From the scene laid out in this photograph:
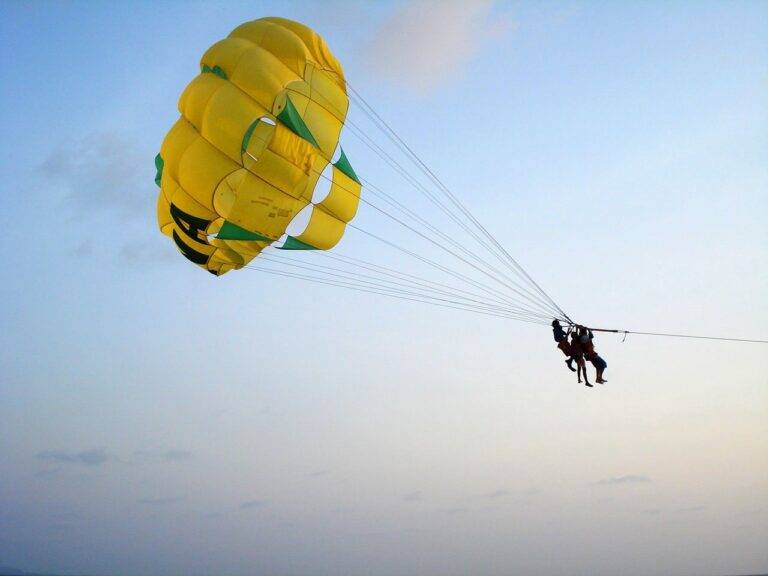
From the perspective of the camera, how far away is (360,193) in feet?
53.2

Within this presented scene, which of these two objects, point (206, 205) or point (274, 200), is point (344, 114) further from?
point (206, 205)

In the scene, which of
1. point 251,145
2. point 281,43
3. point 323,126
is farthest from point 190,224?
point 281,43

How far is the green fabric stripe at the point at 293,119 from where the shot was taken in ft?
44.9

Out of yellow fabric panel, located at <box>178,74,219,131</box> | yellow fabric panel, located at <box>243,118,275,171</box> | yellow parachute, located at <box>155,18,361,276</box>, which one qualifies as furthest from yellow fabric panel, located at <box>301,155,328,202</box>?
yellow fabric panel, located at <box>178,74,219,131</box>

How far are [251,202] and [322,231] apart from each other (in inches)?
78.2

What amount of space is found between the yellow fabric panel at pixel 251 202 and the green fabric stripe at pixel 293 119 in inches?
45.4

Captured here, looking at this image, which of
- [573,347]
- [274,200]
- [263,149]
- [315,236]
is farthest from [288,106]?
[573,347]

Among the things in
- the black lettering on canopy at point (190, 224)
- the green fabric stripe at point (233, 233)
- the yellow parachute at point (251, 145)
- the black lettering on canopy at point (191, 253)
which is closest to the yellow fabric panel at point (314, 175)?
the yellow parachute at point (251, 145)

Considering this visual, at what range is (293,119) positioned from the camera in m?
13.7

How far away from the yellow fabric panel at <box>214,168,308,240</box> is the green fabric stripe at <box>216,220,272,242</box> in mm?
69

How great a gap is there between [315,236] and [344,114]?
8.73 feet

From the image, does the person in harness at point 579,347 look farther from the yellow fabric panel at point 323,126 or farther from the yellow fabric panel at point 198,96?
the yellow fabric panel at point 198,96

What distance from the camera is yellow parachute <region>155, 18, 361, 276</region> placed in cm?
1366

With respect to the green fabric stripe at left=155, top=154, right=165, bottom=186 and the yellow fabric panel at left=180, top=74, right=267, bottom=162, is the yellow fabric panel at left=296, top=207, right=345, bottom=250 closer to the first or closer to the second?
the yellow fabric panel at left=180, top=74, right=267, bottom=162
